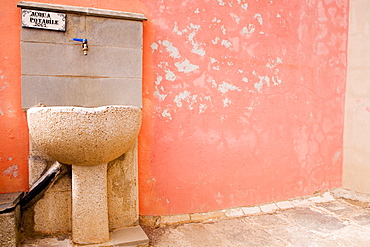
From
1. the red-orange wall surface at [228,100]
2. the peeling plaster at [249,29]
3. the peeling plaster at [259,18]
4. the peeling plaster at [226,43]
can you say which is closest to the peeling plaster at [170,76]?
the red-orange wall surface at [228,100]

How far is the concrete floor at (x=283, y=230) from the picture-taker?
64.5 inches

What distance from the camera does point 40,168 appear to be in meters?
1.55

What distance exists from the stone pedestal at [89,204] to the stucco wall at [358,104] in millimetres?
2203

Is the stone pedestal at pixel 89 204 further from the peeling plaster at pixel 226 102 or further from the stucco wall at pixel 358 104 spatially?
the stucco wall at pixel 358 104

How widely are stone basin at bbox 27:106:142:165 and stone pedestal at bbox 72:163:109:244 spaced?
0.26ft

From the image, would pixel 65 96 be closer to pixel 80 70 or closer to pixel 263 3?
pixel 80 70

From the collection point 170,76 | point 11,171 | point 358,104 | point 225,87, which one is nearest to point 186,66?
point 170,76

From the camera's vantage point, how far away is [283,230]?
1817mm

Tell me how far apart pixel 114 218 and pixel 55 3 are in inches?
52.3


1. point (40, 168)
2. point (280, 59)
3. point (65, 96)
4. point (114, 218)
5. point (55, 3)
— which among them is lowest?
point (114, 218)

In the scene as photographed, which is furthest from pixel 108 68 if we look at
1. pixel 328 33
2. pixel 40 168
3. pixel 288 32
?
pixel 328 33

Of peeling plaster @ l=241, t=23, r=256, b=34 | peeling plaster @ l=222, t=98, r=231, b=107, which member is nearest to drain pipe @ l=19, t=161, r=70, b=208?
peeling plaster @ l=222, t=98, r=231, b=107

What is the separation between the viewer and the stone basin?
1.24 m

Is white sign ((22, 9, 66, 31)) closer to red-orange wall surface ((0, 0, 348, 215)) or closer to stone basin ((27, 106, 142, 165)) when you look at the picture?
red-orange wall surface ((0, 0, 348, 215))
